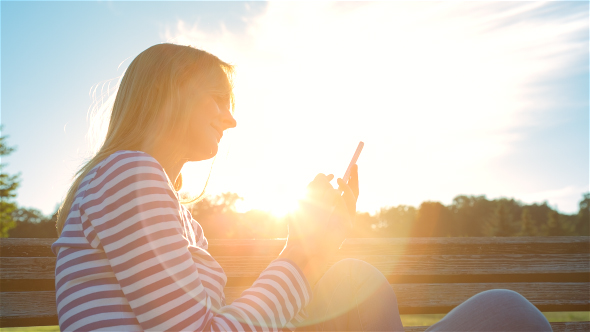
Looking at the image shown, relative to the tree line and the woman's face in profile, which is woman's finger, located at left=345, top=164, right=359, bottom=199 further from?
the tree line

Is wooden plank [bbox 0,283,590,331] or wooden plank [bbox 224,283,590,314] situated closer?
wooden plank [bbox 0,283,590,331]

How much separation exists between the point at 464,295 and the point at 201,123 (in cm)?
163

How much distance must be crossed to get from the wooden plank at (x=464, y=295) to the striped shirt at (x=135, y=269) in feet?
3.38

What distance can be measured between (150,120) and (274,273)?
2.07 feet

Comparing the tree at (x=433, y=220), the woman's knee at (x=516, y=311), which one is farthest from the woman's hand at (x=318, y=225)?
the tree at (x=433, y=220)

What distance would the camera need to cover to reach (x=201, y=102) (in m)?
1.27

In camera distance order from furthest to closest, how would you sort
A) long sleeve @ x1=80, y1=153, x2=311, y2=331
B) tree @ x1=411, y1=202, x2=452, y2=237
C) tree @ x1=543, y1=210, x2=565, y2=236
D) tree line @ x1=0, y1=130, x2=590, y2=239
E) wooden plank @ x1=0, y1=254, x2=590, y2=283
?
tree @ x1=411, y1=202, x2=452, y2=237 → tree @ x1=543, y1=210, x2=565, y2=236 → tree line @ x1=0, y1=130, x2=590, y2=239 → wooden plank @ x1=0, y1=254, x2=590, y2=283 → long sleeve @ x1=80, y1=153, x2=311, y2=331

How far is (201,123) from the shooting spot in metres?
1.26

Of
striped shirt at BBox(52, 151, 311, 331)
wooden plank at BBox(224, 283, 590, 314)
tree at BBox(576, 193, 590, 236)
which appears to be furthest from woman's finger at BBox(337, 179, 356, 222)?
tree at BBox(576, 193, 590, 236)

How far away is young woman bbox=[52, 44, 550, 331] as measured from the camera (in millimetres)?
874

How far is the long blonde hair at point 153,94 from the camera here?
3.94 feet

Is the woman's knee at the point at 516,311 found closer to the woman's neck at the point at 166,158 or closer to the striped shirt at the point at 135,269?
the striped shirt at the point at 135,269

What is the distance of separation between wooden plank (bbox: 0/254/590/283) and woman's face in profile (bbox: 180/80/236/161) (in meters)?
0.80

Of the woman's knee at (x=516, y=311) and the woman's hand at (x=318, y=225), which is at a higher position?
the woman's hand at (x=318, y=225)
